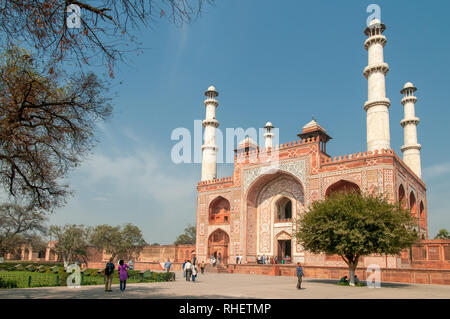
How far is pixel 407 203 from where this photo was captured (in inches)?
999

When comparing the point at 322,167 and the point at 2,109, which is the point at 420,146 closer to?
the point at 322,167

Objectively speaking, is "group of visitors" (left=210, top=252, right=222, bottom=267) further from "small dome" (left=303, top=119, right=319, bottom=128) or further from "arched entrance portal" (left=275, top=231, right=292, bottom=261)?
"small dome" (left=303, top=119, right=319, bottom=128)

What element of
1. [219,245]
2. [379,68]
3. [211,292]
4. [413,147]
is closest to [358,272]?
[211,292]

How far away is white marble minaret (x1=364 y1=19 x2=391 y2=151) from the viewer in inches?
985

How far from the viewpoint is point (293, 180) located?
28859mm

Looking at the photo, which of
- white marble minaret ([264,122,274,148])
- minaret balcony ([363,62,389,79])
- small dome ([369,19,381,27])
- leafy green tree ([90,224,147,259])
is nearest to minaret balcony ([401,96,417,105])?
minaret balcony ([363,62,389,79])

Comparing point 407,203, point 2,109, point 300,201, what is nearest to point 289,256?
point 300,201

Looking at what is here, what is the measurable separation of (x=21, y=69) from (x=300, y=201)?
2282 centimetres

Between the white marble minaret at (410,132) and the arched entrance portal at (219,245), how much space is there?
16.2 metres

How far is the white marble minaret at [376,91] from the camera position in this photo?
82.1 ft

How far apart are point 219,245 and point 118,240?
15459 mm

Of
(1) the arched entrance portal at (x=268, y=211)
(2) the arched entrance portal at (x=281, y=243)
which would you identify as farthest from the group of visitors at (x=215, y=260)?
(2) the arched entrance portal at (x=281, y=243)

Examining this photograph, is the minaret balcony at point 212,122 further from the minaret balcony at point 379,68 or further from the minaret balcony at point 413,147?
the minaret balcony at point 413,147

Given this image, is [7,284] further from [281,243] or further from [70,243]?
[70,243]
